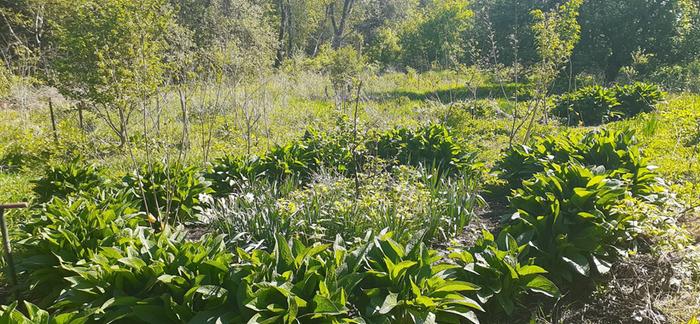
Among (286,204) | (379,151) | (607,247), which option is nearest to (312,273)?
(286,204)

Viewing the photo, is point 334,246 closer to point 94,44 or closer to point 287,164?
point 287,164

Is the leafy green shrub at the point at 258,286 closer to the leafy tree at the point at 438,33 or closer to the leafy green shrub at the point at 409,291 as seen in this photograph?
the leafy green shrub at the point at 409,291

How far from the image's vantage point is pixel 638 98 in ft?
26.8

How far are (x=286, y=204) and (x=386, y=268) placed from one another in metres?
1.56

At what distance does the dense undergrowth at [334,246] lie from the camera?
2.11 metres

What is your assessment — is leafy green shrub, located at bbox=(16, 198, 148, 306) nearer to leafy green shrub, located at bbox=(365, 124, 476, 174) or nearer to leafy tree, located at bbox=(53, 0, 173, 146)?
leafy green shrub, located at bbox=(365, 124, 476, 174)

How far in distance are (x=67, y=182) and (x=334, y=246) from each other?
2.88 m

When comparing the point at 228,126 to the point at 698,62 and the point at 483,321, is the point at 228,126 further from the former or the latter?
the point at 698,62

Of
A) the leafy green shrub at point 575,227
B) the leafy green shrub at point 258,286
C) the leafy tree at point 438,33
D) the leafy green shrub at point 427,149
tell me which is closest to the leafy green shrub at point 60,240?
the leafy green shrub at point 258,286

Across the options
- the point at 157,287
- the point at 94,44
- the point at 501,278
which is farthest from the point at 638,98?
the point at 94,44

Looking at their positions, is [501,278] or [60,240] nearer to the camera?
[501,278]

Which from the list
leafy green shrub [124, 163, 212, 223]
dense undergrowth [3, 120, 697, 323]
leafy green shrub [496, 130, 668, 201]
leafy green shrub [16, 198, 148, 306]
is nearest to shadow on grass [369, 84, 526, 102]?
leafy green shrub [496, 130, 668, 201]

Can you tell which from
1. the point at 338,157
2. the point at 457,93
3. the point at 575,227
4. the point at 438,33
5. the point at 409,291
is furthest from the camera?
the point at 438,33

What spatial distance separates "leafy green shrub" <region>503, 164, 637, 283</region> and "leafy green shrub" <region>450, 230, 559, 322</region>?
9.6 inches
